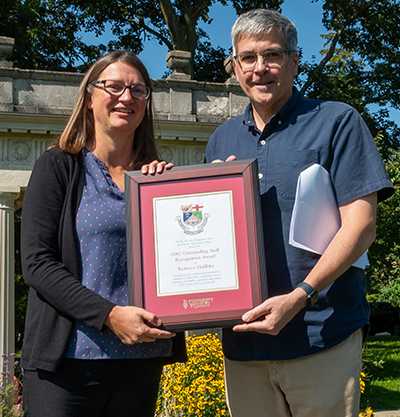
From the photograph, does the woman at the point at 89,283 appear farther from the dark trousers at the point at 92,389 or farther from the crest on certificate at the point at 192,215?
the crest on certificate at the point at 192,215

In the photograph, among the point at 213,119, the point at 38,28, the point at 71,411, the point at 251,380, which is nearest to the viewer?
the point at 71,411

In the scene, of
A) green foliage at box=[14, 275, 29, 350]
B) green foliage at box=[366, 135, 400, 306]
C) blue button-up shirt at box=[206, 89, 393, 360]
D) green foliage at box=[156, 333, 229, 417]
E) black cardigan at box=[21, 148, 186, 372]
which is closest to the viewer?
black cardigan at box=[21, 148, 186, 372]

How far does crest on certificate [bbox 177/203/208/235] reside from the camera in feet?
7.64

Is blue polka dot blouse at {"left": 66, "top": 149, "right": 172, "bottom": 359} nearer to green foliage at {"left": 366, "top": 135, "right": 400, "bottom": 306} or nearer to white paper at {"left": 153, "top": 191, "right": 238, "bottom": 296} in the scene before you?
white paper at {"left": 153, "top": 191, "right": 238, "bottom": 296}

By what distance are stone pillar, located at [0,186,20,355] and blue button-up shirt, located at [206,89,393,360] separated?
28.7ft

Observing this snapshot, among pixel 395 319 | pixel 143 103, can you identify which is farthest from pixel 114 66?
pixel 395 319

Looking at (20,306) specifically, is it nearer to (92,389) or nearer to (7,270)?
(7,270)

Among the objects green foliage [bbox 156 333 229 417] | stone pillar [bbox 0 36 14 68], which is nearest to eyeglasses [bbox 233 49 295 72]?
green foliage [bbox 156 333 229 417]

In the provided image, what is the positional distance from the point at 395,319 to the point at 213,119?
21.9 m

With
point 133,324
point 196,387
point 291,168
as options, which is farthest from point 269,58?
point 196,387

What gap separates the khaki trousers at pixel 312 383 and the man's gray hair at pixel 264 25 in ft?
4.70

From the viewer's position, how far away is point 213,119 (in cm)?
1188

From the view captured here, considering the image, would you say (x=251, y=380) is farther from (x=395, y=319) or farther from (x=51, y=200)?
(x=395, y=319)

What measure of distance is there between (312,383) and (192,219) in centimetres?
91
